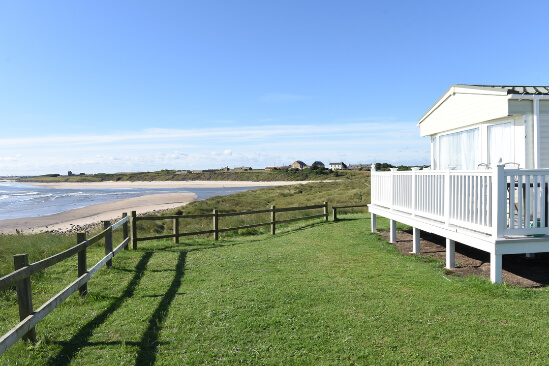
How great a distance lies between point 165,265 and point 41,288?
256 cm

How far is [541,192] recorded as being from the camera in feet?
20.0

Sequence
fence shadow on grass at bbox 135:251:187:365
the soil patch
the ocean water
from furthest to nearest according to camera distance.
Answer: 1. the ocean water
2. the soil patch
3. fence shadow on grass at bbox 135:251:187:365

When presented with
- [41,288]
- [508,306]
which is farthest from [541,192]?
[41,288]

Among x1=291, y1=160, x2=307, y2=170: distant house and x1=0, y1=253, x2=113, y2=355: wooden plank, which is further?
x1=291, y1=160, x2=307, y2=170: distant house

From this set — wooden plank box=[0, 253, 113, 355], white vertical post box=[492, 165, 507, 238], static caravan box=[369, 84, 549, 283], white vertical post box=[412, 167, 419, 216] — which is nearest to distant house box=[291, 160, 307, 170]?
static caravan box=[369, 84, 549, 283]

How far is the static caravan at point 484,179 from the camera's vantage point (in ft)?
19.8

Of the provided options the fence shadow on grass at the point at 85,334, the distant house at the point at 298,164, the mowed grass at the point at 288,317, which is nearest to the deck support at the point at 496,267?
the mowed grass at the point at 288,317

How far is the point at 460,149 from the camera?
10336 mm

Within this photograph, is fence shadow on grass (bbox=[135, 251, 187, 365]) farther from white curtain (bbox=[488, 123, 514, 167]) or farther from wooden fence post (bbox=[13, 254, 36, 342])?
white curtain (bbox=[488, 123, 514, 167])

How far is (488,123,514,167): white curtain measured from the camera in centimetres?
819

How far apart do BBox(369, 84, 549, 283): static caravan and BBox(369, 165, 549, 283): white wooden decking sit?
2cm

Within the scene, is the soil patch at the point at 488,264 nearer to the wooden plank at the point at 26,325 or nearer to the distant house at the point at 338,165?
the wooden plank at the point at 26,325

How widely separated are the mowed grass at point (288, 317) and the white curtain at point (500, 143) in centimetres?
303

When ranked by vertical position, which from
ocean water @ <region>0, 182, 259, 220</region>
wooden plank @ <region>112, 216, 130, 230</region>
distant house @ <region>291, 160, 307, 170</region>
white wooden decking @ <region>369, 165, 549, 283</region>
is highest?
distant house @ <region>291, 160, 307, 170</region>
